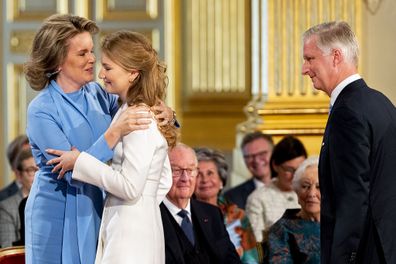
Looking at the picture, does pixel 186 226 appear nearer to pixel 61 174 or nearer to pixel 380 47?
pixel 61 174

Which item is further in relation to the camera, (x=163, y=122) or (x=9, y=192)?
(x=9, y=192)

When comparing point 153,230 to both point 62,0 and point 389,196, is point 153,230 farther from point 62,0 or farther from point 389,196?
point 62,0

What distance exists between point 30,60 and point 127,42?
40 cm

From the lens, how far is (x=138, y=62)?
411 centimetres

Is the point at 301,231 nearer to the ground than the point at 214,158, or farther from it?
nearer to the ground

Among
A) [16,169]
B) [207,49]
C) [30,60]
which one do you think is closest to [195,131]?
[207,49]

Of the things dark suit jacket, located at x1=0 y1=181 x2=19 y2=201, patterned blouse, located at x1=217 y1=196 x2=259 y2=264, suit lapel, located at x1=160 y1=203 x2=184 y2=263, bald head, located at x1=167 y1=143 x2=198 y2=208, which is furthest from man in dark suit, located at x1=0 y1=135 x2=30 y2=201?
suit lapel, located at x1=160 y1=203 x2=184 y2=263

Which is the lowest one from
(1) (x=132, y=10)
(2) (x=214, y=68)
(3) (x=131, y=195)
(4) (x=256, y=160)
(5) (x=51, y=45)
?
(4) (x=256, y=160)

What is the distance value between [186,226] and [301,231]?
1.75 feet

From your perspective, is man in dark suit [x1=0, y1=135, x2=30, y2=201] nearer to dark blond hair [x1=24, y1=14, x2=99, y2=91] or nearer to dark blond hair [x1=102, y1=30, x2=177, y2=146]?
dark blond hair [x1=24, y1=14, x2=99, y2=91]

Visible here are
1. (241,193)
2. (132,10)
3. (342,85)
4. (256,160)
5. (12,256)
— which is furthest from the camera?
(132,10)

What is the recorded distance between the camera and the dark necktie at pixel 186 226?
5035 millimetres

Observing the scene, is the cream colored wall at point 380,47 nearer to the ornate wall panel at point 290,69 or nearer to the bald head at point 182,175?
the ornate wall panel at point 290,69

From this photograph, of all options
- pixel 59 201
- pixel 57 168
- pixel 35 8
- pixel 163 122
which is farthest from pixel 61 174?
pixel 35 8
